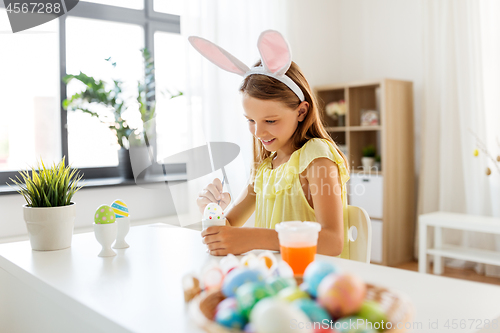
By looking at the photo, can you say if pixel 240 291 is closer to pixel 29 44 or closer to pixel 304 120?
pixel 304 120

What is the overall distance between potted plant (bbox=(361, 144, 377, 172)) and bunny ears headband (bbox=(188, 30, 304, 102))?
240 centimetres

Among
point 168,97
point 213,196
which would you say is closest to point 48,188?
point 213,196

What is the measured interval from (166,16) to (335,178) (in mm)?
2401

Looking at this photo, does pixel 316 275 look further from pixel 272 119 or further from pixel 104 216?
pixel 272 119

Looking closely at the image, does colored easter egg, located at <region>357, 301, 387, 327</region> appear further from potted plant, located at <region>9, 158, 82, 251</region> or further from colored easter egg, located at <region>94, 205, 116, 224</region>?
potted plant, located at <region>9, 158, 82, 251</region>

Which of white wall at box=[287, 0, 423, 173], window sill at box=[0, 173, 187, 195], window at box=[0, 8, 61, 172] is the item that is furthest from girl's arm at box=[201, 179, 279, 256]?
white wall at box=[287, 0, 423, 173]

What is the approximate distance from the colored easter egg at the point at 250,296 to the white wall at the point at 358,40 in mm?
3418

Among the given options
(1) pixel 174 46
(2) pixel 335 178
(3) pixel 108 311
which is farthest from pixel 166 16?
(3) pixel 108 311

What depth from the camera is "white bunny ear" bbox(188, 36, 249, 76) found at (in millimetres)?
1283

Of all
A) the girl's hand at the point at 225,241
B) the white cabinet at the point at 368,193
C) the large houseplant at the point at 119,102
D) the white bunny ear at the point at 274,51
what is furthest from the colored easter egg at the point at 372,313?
the white cabinet at the point at 368,193

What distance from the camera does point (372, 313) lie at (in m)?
0.44

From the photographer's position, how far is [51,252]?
1.18 metres

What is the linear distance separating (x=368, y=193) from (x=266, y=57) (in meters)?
2.61

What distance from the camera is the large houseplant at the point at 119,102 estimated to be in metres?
2.76
